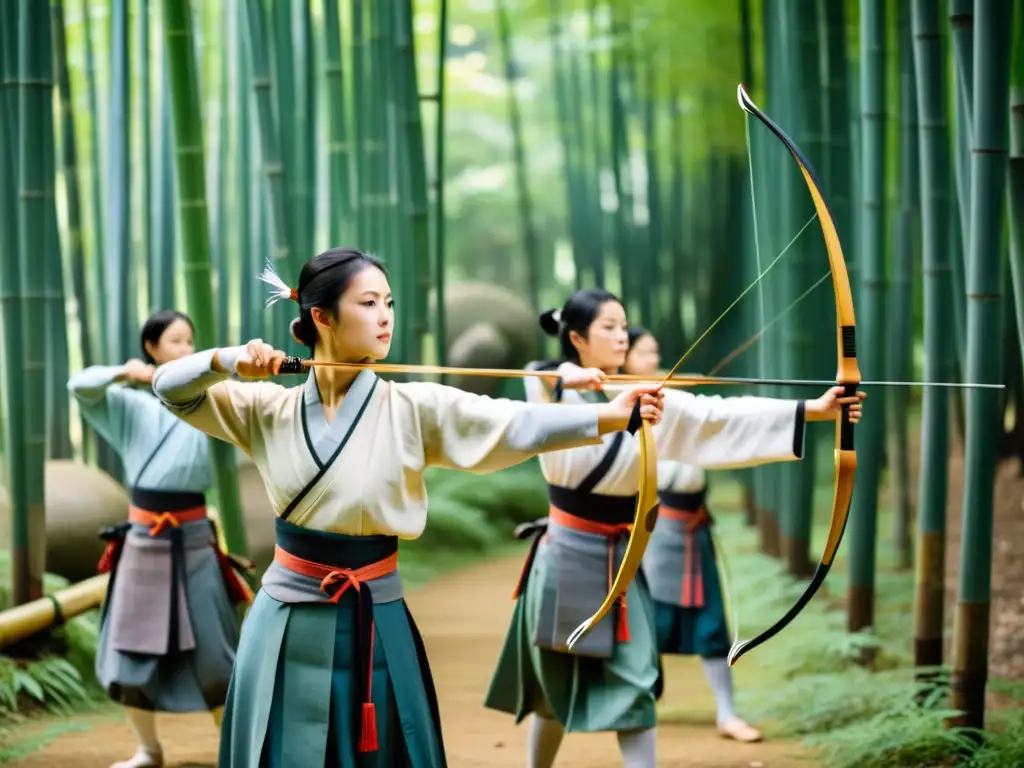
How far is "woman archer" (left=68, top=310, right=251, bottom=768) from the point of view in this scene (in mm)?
3758

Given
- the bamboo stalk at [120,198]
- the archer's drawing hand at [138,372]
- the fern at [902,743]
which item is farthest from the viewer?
the bamboo stalk at [120,198]

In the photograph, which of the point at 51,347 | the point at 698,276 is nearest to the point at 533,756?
the point at 51,347

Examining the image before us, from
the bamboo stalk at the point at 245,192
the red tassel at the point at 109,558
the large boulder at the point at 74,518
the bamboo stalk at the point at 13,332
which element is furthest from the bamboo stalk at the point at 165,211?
the red tassel at the point at 109,558

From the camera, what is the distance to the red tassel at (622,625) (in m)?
3.22

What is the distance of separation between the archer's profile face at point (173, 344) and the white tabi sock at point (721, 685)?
6.50ft

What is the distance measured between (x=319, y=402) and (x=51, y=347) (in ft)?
10.8

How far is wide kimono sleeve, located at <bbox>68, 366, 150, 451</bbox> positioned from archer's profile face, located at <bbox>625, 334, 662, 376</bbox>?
1480mm

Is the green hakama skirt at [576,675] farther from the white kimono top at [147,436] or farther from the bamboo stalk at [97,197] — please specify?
the bamboo stalk at [97,197]

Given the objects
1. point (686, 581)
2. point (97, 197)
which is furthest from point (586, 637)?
point (97, 197)

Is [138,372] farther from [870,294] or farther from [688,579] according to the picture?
[870,294]

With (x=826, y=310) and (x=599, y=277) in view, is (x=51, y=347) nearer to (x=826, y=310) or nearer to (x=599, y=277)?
(x=826, y=310)

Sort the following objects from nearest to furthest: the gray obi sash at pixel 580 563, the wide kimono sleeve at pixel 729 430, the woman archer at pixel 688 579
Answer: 1. the wide kimono sleeve at pixel 729 430
2. the gray obi sash at pixel 580 563
3. the woman archer at pixel 688 579

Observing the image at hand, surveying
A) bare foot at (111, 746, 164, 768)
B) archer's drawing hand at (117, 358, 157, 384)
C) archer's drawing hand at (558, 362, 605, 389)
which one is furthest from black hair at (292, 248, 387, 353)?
bare foot at (111, 746, 164, 768)

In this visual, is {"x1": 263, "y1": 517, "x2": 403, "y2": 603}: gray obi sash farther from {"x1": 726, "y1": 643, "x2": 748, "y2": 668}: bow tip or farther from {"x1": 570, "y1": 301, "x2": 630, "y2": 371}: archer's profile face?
{"x1": 570, "y1": 301, "x2": 630, "y2": 371}: archer's profile face
